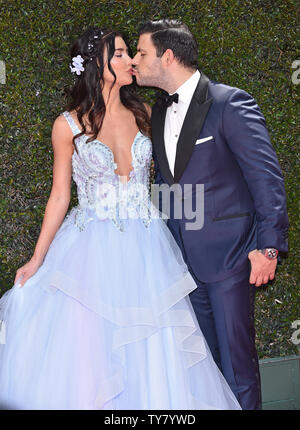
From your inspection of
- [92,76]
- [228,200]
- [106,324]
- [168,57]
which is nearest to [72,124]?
[92,76]

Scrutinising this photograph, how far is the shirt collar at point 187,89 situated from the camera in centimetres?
333

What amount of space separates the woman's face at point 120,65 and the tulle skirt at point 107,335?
36.6 inches

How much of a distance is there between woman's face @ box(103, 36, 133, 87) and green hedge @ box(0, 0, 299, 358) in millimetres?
391

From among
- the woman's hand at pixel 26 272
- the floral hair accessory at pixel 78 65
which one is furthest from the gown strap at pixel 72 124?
the woman's hand at pixel 26 272

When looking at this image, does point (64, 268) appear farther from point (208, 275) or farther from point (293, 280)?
point (293, 280)

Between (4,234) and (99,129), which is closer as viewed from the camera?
(99,129)

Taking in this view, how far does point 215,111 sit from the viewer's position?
3.15 meters

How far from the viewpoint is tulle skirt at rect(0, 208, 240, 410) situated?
2840 mm

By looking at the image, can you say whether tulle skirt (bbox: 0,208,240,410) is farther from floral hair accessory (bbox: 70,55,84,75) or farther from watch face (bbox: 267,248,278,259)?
floral hair accessory (bbox: 70,55,84,75)

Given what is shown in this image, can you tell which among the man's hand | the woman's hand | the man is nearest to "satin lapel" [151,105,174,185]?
the man

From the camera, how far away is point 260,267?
3023 millimetres

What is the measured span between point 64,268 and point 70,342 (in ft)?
1.30
